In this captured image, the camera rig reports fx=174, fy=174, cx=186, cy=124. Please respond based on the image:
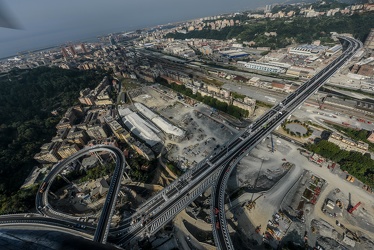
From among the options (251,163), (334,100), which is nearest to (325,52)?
(334,100)

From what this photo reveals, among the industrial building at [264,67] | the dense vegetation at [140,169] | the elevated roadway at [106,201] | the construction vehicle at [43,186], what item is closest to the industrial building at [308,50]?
the industrial building at [264,67]

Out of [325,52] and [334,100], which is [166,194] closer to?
[334,100]

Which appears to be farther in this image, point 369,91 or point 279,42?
point 279,42

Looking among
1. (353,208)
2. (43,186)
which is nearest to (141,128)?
(43,186)

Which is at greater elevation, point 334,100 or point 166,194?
point 334,100

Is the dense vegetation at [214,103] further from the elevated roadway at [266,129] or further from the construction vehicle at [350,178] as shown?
the construction vehicle at [350,178]
